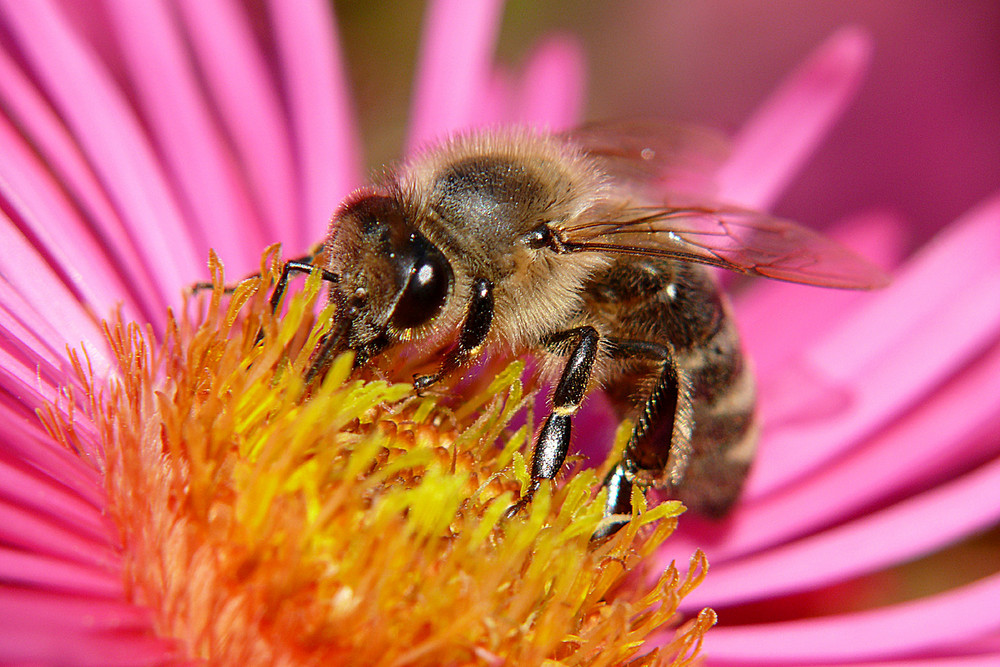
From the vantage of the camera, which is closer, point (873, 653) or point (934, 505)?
point (873, 653)

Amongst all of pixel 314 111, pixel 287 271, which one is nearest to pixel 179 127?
pixel 314 111

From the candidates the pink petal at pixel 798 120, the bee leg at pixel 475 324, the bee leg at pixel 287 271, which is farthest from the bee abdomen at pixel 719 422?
the pink petal at pixel 798 120

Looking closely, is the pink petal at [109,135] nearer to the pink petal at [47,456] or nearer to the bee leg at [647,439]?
the pink petal at [47,456]

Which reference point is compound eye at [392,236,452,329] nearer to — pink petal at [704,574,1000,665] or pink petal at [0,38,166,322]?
pink petal at [0,38,166,322]

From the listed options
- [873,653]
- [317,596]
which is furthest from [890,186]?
[317,596]

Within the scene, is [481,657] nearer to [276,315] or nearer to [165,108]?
[276,315]

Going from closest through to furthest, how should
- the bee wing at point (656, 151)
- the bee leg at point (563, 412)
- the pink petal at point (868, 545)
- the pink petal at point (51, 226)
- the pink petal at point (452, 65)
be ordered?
the bee leg at point (563, 412) < the pink petal at point (51, 226) < the pink petal at point (868, 545) < the bee wing at point (656, 151) < the pink petal at point (452, 65)

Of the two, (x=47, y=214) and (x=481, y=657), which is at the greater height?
(x=47, y=214)
